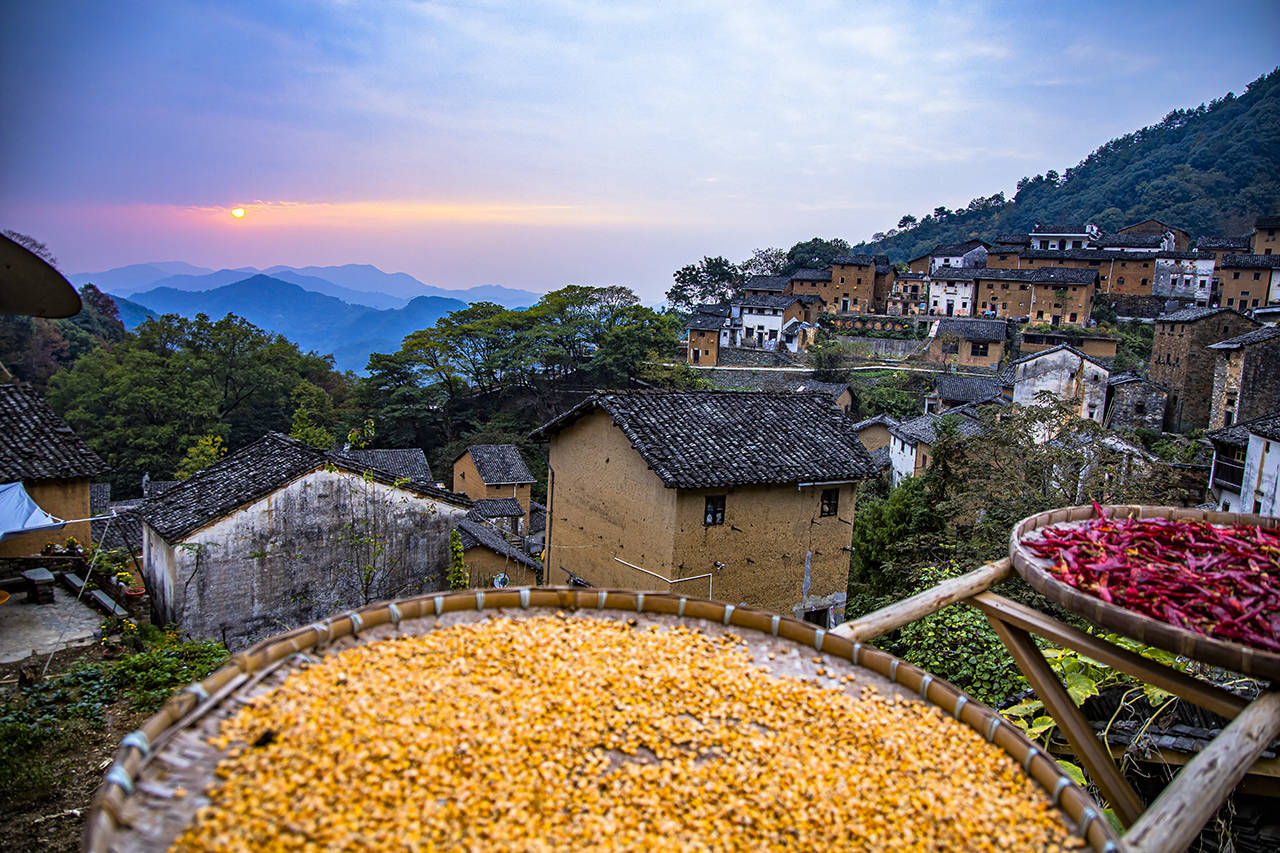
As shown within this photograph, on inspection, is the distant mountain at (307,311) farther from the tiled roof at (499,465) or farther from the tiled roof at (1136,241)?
the tiled roof at (1136,241)

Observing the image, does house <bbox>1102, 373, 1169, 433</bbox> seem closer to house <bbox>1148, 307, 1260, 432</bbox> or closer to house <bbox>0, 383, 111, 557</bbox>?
house <bbox>1148, 307, 1260, 432</bbox>

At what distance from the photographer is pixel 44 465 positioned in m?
10.1

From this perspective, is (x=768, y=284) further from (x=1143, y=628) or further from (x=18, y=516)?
(x=1143, y=628)

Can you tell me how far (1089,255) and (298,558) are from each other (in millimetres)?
46129

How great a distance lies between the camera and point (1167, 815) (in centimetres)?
230

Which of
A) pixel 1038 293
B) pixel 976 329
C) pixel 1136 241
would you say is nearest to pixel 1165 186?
pixel 1136 241

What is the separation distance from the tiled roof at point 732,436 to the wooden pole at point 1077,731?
5.89 meters

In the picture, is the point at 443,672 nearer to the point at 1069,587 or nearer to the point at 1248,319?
the point at 1069,587

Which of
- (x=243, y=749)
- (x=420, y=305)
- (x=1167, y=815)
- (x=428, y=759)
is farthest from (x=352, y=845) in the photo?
(x=420, y=305)

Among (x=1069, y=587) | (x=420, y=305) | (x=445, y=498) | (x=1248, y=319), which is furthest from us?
(x=420, y=305)

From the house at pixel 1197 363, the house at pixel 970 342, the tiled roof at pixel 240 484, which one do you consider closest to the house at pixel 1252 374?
the house at pixel 1197 363

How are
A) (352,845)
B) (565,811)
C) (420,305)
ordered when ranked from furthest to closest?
(420,305) < (565,811) < (352,845)

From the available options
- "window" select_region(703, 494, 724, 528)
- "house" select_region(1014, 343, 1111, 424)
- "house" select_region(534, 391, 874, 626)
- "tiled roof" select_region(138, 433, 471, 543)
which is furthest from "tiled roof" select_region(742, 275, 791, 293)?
"tiled roof" select_region(138, 433, 471, 543)

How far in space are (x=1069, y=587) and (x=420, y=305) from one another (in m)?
176
